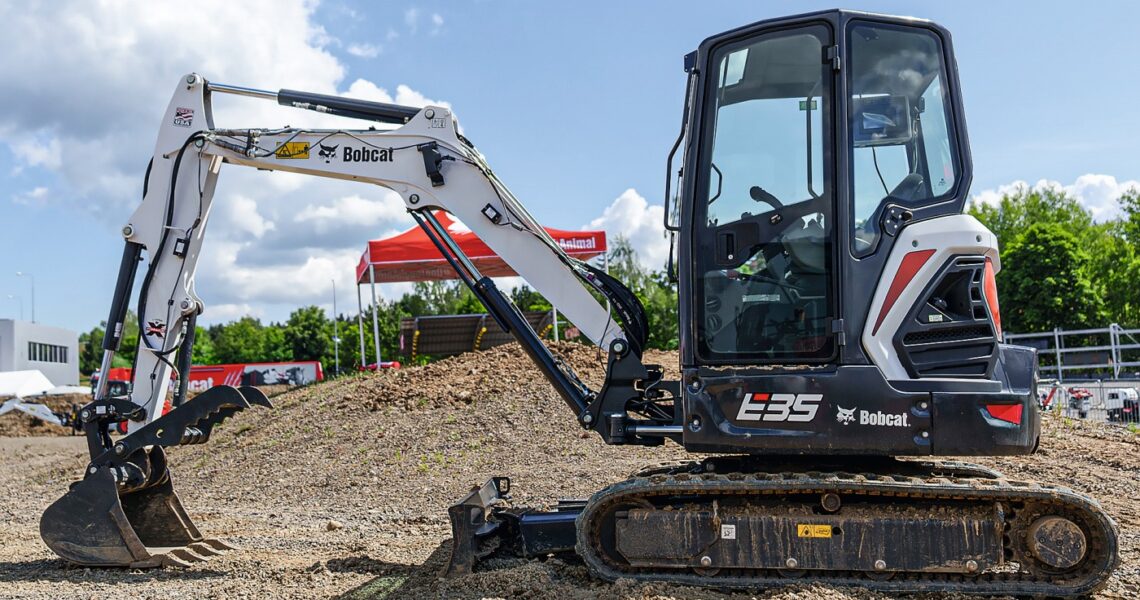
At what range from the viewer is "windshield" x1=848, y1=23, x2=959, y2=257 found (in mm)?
4852

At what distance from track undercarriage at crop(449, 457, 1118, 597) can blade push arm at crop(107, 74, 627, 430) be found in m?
1.52

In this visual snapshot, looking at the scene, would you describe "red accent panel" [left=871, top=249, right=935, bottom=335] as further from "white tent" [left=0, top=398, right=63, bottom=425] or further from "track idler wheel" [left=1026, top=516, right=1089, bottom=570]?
"white tent" [left=0, top=398, right=63, bottom=425]

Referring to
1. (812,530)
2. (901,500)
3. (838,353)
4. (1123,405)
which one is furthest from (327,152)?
(1123,405)

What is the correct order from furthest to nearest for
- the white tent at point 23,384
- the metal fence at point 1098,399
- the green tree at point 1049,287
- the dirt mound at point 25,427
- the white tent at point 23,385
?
the green tree at point 1049,287
the white tent at point 23,384
the white tent at point 23,385
the dirt mound at point 25,427
the metal fence at point 1098,399

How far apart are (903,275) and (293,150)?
4505mm

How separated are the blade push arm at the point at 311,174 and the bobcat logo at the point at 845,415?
187cm

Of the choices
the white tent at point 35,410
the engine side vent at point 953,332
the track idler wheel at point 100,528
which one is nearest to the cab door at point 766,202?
the engine side vent at point 953,332

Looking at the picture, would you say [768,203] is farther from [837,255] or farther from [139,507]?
[139,507]

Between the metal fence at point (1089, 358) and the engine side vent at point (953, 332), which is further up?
the engine side vent at point (953, 332)

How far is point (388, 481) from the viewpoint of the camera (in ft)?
33.3

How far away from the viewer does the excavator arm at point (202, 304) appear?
6.11m

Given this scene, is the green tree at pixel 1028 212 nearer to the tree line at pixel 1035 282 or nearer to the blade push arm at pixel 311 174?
the tree line at pixel 1035 282

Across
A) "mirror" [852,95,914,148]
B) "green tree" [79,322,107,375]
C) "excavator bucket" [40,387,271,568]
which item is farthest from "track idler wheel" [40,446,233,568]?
"green tree" [79,322,107,375]

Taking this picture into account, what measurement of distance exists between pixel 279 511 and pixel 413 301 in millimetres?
52112
